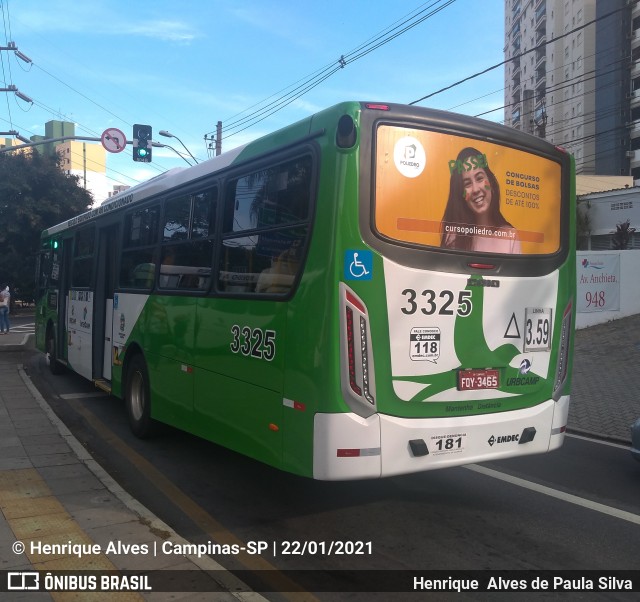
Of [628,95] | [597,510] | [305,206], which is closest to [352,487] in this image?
[597,510]

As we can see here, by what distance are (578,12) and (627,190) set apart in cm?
3773

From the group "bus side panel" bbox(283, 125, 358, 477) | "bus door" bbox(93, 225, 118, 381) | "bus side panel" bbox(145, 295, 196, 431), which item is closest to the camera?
"bus side panel" bbox(283, 125, 358, 477)

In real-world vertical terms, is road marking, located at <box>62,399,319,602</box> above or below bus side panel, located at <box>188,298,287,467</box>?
below

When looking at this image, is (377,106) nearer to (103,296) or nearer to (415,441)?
(415,441)

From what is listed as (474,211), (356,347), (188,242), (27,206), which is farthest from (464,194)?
(27,206)

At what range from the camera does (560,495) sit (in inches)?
230

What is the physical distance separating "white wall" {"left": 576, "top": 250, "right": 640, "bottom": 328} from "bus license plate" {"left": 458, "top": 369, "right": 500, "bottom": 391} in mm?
15820

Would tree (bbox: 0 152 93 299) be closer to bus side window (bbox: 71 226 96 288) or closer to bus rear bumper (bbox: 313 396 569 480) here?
bus side window (bbox: 71 226 96 288)

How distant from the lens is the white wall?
19.2 meters

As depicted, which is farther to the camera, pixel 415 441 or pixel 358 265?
pixel 415 441

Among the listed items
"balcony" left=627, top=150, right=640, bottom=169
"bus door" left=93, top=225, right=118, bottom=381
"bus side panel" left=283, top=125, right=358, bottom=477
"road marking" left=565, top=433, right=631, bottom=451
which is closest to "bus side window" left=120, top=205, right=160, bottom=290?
"bus door" left=93, top=225, right=118, bottom=381

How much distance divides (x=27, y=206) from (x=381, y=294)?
103ft

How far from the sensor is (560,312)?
5.41 metres

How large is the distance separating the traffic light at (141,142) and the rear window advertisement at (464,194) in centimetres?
1585
